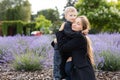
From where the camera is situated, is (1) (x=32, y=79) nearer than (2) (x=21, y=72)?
Yes

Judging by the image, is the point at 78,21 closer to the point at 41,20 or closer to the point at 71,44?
the point at 71,44

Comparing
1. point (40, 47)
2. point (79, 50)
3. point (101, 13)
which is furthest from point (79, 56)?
point (101, 13)

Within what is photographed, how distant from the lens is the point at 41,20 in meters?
54.2

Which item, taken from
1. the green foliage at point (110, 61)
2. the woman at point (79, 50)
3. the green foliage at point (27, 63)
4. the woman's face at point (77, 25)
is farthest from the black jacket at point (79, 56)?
the green foliage at point (27, 63)

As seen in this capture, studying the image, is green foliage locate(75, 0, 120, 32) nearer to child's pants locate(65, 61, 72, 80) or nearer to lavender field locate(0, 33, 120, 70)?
lavender field locate(0, 33, 120, 70)

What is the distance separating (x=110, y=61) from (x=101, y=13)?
16.9 meters

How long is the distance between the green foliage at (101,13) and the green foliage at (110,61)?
53.8 ft

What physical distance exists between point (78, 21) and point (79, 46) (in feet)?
1.05

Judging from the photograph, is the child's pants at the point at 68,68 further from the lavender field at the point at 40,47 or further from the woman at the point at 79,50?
the lavender field at the point at 40,47

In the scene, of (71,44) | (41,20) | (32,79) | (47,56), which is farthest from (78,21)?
(41,20)

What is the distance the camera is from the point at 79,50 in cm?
492

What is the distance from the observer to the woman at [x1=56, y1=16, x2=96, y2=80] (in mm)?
4891

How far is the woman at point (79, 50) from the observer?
4891 mm

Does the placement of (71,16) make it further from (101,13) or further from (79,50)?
(101,13)
